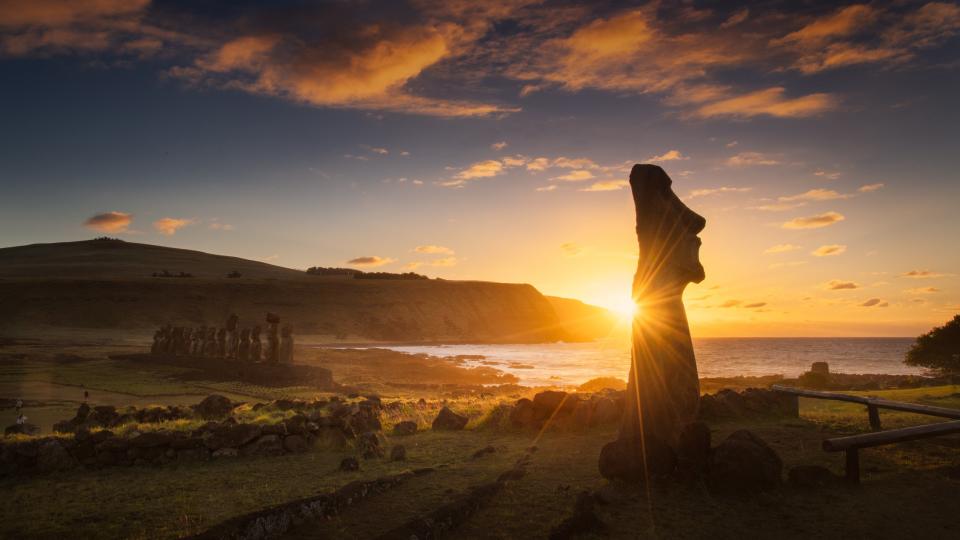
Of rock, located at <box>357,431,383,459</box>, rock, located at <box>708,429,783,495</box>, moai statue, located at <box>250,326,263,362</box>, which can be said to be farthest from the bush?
moai statue, located at <box>250,326,263,362</box>

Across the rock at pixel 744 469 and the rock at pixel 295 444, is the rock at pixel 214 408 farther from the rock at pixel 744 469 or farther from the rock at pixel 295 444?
the rock at pixel 744 469

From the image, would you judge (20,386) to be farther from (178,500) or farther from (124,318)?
(124,318)

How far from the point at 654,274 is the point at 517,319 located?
158 m

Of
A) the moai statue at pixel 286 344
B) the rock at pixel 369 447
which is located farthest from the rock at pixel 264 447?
the moai statue at pixel 286 344

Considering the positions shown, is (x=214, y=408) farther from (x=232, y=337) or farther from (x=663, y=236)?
(x=232, y=337)

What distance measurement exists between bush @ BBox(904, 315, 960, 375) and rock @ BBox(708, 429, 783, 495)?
152 ft

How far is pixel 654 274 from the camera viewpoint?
41.0ft

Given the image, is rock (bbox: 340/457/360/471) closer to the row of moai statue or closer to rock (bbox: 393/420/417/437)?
rock (bbox: 393/420/417/437)

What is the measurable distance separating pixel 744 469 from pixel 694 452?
2.86ft

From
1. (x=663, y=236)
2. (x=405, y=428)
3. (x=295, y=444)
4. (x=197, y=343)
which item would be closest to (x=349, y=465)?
(x=295, y=444)

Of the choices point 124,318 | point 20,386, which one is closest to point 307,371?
point 20,386

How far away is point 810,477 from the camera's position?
31.6ft

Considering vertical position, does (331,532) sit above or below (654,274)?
below

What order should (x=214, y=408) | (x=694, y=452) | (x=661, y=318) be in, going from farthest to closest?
(x=214, y=408) < (x=661, y=318) < (x=694, y=452)
